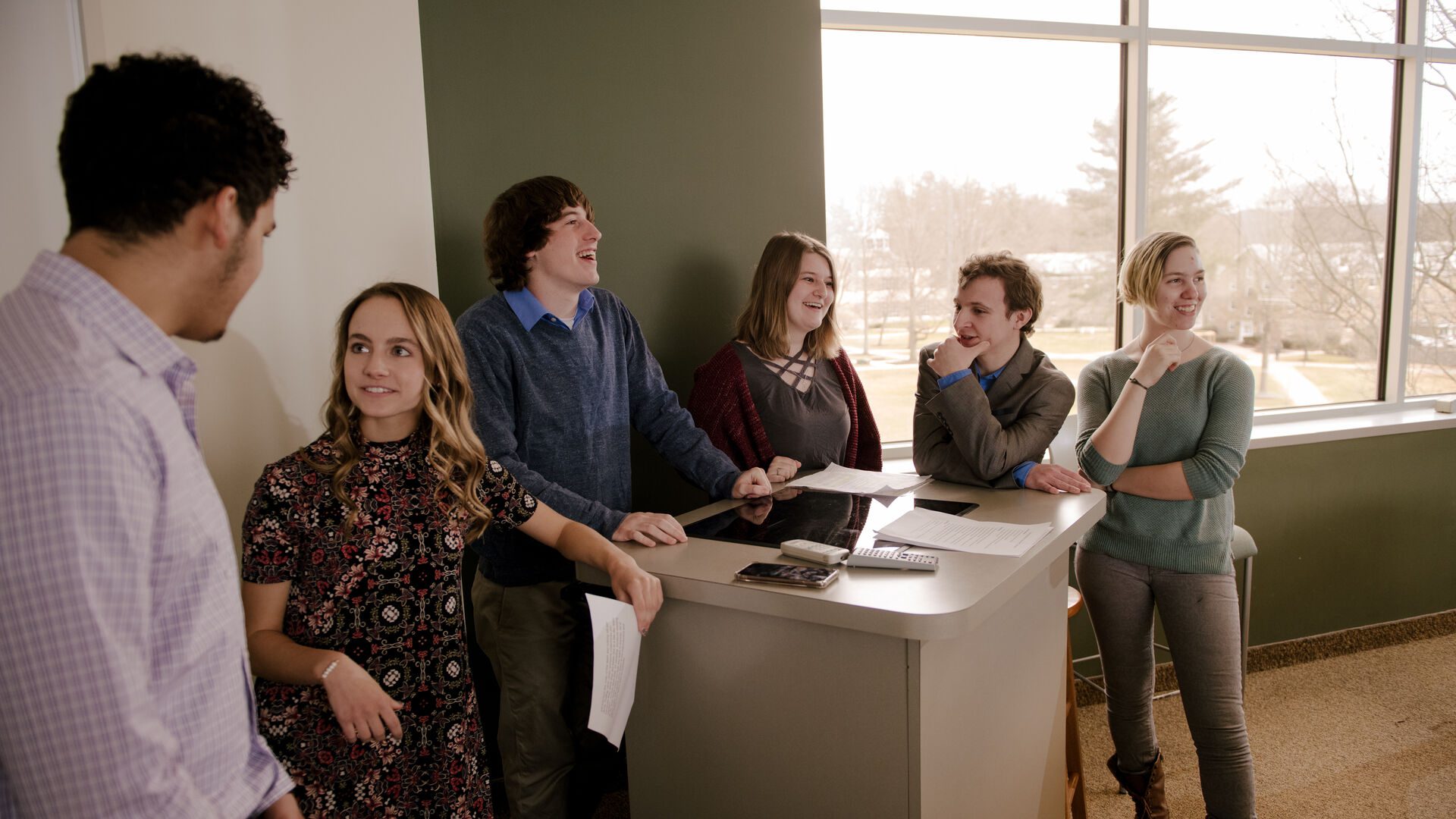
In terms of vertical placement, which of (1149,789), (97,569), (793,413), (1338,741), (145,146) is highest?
(145,146)

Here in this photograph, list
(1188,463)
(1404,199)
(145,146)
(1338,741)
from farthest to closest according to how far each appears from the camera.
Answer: (1404,199), (1338,741), (1188,463), (145,146)

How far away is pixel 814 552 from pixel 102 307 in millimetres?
1033

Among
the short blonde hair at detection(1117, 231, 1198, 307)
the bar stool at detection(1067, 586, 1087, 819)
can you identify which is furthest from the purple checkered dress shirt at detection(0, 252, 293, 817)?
the short blonde hair at detection(1117, 231, 1198, 307)

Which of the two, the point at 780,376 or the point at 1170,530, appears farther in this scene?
the point at 780,376

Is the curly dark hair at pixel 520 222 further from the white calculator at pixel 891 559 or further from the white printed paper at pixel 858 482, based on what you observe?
the white calculator at pixel 891 559

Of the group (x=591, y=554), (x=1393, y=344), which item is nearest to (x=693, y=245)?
(x=591, y=554)

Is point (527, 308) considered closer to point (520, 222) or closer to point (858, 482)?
point (520, 222)

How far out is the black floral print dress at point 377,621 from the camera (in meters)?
1.35

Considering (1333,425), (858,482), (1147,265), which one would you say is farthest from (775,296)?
(1333,425)

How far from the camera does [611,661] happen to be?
1448 mm

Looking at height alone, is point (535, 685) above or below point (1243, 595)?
above

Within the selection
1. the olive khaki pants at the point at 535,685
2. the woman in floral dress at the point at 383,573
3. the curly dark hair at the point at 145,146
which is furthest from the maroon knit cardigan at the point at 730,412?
the curly dark hair at the point at 145,146

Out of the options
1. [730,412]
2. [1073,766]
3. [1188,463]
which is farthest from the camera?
[730,412]

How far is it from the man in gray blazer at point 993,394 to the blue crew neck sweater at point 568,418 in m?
0.52
